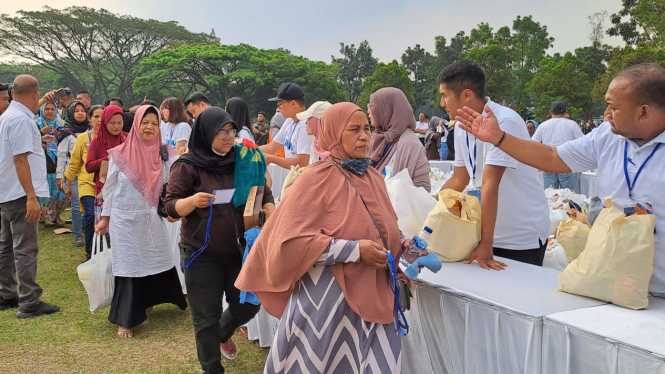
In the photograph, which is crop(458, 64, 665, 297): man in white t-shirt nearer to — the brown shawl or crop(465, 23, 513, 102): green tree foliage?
the brown shawl

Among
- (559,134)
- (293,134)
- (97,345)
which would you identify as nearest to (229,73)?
(559,134)

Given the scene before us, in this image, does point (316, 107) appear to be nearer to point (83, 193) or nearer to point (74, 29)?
point (83, 193)

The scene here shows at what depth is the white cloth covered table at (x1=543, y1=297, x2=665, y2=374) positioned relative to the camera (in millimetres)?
1646

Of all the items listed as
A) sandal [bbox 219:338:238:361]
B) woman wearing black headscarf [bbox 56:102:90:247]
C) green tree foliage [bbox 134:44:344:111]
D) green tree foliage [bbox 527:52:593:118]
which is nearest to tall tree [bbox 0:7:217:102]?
green tree foliage [bbox 134:44:344:111]

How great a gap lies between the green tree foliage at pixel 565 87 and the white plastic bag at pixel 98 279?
33.1 meters

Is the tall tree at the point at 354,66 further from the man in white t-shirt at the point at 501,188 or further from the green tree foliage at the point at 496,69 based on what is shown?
the man in white t-shirt at the point at 501,188

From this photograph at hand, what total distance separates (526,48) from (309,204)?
46064 mm

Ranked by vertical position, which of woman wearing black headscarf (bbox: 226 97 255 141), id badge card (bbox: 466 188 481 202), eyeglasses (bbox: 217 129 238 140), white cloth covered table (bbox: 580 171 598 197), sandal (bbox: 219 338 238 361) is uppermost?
woman wearing black headscarf (bbox: 226 97 255 141)

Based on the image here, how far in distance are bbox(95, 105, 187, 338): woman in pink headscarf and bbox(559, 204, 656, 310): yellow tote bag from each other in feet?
10.9

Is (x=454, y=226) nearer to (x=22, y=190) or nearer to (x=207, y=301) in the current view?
(x=207, y=301)

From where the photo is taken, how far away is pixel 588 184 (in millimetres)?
8000

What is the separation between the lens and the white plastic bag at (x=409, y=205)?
301 centimetres

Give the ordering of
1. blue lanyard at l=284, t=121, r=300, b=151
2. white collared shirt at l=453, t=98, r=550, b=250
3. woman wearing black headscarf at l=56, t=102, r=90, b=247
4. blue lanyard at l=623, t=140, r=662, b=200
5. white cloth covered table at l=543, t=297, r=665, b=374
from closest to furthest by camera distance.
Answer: white cloth covered table at l=543, t=297, r=665, b=374 < blue lanyard at l=623, t=140, r=662, b=200 < white collared shirt at l=453, t=98, r=550, b=250 < blue lanyard at l=284, t=121, r=300, b=151 < woman wearing black headscarf at l=56, t=102, r=90, b=247

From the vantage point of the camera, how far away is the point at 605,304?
2.04 meters
